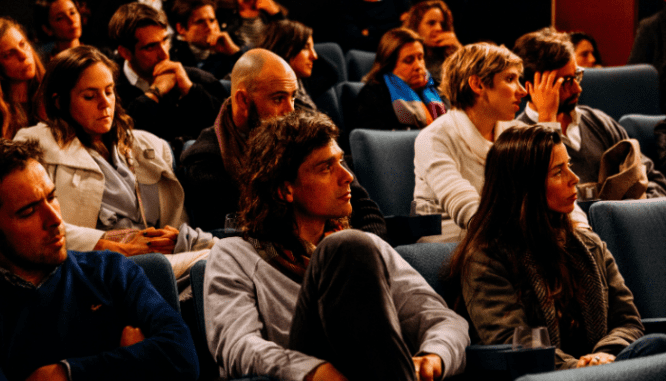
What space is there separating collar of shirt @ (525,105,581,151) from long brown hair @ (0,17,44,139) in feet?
5.56

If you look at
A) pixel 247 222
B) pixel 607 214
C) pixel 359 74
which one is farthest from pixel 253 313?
pixel 359 74

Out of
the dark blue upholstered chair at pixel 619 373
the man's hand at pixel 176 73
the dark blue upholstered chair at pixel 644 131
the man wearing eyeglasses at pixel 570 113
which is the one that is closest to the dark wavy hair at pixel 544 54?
the man wearing eyeglasses at pixel 570 113

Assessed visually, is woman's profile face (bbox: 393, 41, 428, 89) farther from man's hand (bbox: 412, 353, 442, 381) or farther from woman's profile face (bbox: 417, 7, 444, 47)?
man's hand (bbox: 412, 353, 442, 381)

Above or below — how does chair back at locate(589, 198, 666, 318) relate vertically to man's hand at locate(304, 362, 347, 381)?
below

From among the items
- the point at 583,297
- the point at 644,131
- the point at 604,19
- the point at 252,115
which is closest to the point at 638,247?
the point at 583,297

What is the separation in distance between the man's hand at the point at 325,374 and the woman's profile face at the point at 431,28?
284cm

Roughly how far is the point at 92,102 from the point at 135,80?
2.86 ft

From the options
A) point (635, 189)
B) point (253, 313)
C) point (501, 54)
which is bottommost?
point (635, 189)

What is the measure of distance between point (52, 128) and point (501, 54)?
1412 mm

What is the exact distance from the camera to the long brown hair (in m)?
2.37

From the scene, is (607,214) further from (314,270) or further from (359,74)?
(359,74)

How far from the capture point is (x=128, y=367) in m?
1.38

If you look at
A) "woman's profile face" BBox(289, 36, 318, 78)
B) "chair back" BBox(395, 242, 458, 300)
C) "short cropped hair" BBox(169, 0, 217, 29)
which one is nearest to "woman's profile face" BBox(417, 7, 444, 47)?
"woman's profile face" BBox(289, 36, 318, 78)

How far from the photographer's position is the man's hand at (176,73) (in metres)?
2.89
